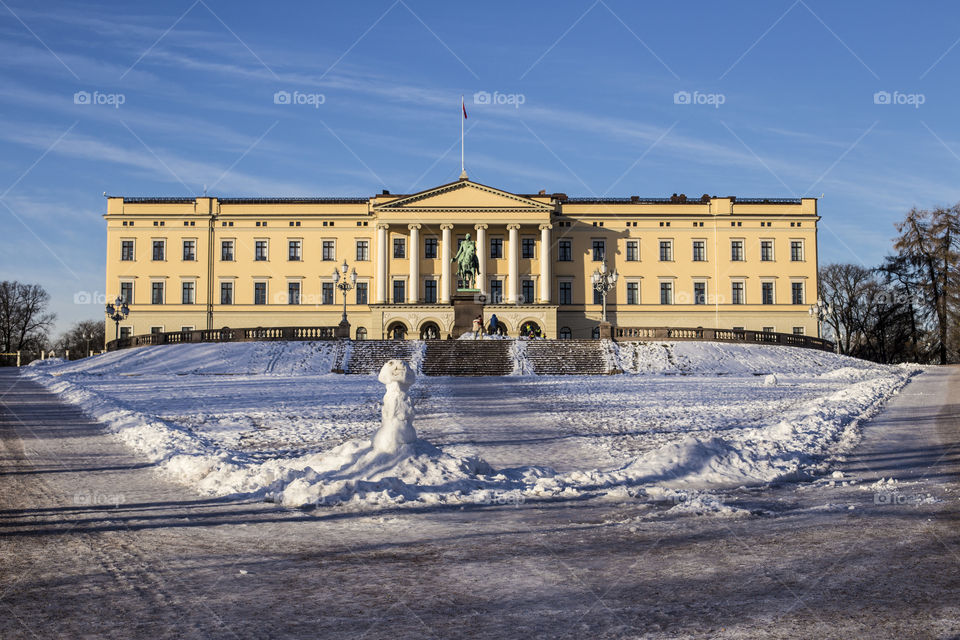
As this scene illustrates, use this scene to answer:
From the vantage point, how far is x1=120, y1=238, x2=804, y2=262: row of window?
225ft


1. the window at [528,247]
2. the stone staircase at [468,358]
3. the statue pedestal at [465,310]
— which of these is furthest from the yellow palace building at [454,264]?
the stone staircase at [468,358]

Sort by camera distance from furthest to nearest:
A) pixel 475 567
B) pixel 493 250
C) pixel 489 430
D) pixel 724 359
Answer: pixel 493 250, pixel 724 359, pixel 489 430, pixel 475 567

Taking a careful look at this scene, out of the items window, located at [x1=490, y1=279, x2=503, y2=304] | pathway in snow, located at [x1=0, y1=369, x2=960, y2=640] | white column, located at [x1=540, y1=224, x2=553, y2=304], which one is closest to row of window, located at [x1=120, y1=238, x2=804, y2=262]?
window, located at [x1=490, y1=279, x2=503, y2=304]

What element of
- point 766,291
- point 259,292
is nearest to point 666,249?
point 766,291

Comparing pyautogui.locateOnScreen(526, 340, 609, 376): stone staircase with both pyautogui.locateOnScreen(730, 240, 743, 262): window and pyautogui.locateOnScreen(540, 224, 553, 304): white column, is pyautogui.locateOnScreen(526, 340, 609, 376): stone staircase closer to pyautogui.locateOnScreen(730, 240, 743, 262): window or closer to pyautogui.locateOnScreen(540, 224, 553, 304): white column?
pyautogui.locateOnScreen(540, 224, 553, 304): white column

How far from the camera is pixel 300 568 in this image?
7000 millimetres

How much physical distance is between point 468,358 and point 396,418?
1077 inches

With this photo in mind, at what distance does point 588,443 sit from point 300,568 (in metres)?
9.31

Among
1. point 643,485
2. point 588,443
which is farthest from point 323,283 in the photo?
point 643,485

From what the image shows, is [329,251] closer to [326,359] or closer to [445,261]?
[445,261]

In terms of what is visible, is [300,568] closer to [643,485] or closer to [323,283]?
[643,485]

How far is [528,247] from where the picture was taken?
68750 mm

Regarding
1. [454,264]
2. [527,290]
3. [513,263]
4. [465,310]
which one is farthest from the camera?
[527,290]

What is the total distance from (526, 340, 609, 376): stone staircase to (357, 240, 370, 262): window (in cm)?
2942
